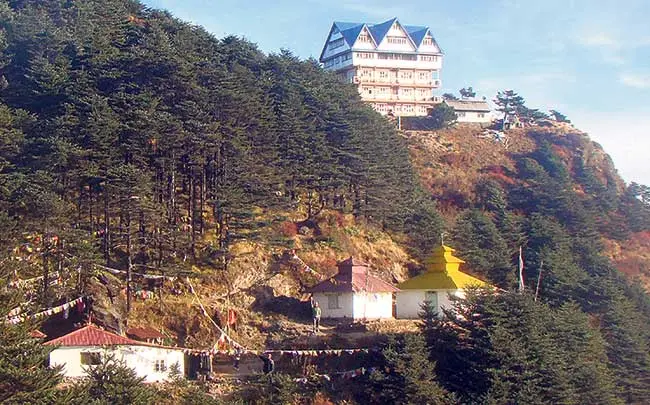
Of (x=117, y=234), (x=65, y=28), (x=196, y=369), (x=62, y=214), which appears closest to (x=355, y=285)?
(x=196, y=369)

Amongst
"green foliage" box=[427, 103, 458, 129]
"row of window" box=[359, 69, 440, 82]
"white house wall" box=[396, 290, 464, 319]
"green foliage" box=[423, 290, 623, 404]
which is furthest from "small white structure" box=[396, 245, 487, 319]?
"row of window" box=[359, 69, 440, 82]

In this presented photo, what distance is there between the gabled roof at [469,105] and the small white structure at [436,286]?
46620mm

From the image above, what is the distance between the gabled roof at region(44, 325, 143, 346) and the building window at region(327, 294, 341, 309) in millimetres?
10380

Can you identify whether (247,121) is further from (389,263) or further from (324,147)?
(389,263)

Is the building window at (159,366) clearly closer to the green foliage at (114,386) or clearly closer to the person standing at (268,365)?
the green foliage at (114,386)

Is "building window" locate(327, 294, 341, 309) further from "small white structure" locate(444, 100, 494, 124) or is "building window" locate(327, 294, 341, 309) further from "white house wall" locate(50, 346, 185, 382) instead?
"small white structure" locate(444, 100, 494, 124)

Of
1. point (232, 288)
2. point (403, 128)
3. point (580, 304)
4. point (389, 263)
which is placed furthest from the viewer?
point (403, 128)

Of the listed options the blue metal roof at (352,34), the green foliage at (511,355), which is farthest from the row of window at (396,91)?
the green foliage at (511,355)

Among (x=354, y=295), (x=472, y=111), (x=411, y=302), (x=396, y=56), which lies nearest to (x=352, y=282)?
(x=354, y=295)

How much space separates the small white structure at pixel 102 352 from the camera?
2814 cm

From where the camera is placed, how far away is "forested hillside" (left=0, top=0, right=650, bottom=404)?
3000 centimetres

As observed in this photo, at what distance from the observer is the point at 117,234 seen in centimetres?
3497

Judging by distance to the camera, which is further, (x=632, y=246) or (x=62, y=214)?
(x=632, y=246)

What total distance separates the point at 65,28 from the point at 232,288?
24.6 m
